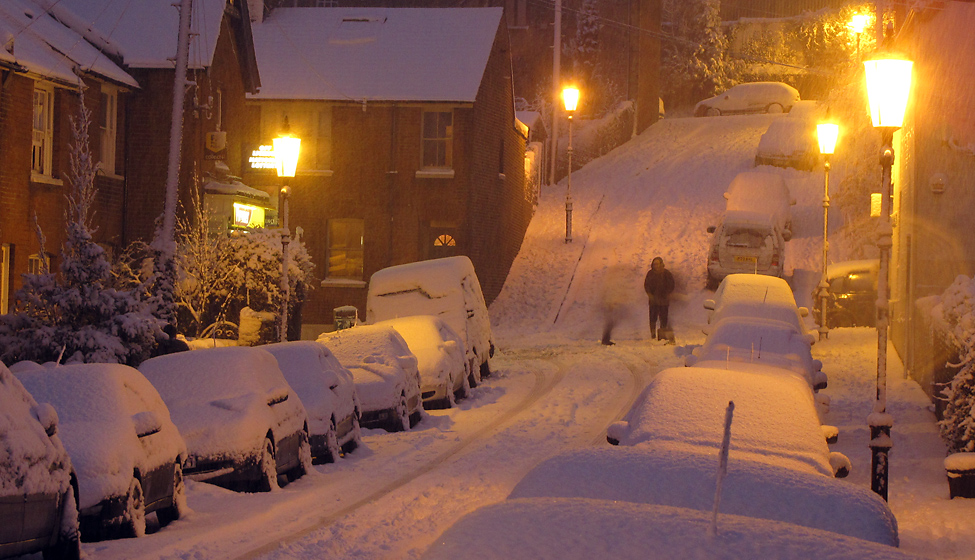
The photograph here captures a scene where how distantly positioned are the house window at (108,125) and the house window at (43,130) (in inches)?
93.0

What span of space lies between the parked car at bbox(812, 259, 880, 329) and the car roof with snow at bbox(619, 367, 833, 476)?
18277 millimetres

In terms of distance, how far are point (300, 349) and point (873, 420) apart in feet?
21.2

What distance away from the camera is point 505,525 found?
158 inches

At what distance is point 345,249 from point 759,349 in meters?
21.4

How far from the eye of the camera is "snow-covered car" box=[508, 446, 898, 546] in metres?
5.07

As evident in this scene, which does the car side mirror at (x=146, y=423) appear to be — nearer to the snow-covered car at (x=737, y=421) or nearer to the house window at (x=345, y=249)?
the snow-covered car at (x=737, y=421)

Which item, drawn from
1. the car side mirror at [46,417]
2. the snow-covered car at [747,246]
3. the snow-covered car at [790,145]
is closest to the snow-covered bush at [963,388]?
the car side mirror at [46,417]

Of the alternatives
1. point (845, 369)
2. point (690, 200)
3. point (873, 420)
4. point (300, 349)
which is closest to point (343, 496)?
point (300, 349)

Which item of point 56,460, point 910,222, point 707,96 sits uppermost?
point 707,96

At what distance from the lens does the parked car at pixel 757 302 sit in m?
15.1

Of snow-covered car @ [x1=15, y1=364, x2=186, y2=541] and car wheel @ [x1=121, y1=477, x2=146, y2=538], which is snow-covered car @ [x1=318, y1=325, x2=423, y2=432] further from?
car wheel @ [x1=121, y1=477, x2=146, y2=538]

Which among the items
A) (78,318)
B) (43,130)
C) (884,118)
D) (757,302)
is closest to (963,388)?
(884,118)

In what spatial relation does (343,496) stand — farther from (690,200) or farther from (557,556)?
(690,200)

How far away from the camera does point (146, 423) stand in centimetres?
812
